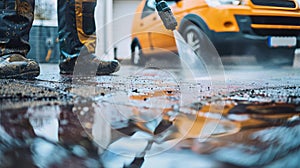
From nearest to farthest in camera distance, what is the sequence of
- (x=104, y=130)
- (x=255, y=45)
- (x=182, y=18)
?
(x=104, y=130) → (x=255, y=45) → (x=182, y=18)

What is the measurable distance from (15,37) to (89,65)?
1.39 ft

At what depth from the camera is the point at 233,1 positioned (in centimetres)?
300

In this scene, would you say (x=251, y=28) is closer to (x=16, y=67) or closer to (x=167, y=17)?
(x=167, y=17)

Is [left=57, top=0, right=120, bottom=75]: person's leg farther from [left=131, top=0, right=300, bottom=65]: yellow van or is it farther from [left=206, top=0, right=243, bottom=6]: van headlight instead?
[left=206, top=0, right=243, bottom=6]: van headlight

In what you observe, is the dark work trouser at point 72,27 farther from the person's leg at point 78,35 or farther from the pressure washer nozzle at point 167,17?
the pressure washer nozzle at point 167,17

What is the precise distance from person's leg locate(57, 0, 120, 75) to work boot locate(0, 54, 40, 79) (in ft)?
1.25

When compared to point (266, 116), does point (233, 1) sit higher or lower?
higher

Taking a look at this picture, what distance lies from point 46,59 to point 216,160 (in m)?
5.49

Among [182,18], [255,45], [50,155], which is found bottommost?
[50,155]

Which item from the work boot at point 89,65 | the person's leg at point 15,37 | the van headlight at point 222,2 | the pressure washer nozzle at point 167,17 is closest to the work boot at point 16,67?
the person's leg at point 15,37

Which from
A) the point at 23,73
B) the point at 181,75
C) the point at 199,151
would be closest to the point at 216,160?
the point at 199,151

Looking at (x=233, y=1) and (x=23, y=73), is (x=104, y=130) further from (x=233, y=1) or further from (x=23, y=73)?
(x=233, y=1)

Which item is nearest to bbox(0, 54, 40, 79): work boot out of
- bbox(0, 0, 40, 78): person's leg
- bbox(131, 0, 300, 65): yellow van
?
bbox(0, 0, 40, 78): person's leg

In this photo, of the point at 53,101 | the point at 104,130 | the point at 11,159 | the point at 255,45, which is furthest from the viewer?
the point at 255,45
